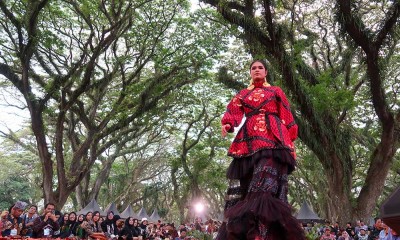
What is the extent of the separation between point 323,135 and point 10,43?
1075 centimetres

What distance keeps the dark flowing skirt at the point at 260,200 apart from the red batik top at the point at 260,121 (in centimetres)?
10

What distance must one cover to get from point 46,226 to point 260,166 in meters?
7.08

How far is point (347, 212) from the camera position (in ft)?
42.0

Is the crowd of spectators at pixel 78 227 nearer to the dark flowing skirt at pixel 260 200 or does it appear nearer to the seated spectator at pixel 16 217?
the seated spectator at pixel 16 217

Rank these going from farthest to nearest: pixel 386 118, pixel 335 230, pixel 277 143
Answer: pixel 335 230 → pixel 386 118 → pixel 277 143

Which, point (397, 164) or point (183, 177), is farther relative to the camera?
point (183, 177)

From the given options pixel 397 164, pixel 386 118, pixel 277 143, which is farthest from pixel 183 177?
pixel 277 143

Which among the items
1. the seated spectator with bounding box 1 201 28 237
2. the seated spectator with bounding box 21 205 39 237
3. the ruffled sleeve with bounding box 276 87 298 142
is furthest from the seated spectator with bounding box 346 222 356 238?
the ruffled sleeve with bounding box 276 87 298 142

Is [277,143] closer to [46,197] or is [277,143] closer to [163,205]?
[46,197]

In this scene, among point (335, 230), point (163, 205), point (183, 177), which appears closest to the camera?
point (335, 230)

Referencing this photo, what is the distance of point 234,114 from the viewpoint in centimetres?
430

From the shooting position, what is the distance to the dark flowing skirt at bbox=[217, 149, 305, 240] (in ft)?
10.9

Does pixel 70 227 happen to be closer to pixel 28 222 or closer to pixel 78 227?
pixel 78 227

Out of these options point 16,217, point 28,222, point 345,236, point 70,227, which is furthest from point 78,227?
point 345,236
